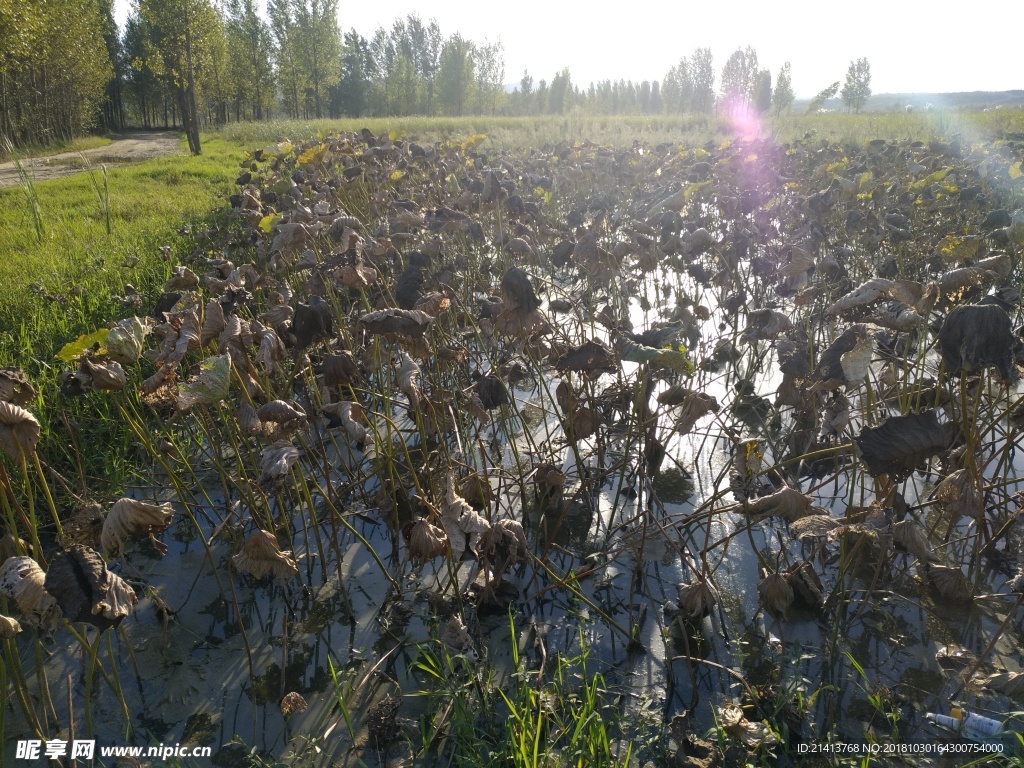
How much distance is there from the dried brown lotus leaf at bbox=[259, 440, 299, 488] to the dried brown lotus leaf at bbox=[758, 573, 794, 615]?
4.53 ft

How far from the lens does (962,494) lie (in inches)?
74.6

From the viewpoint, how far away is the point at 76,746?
1764mm

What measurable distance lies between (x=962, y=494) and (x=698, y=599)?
779mm

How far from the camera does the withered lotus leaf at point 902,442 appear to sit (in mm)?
1570

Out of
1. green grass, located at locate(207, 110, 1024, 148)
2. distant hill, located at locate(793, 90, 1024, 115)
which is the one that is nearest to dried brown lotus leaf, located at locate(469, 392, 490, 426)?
green grass, located at locate(207, 110, 1024, 148)

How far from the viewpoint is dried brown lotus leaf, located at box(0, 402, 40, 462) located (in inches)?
56.7

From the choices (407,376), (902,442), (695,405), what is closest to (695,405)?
(695,405)

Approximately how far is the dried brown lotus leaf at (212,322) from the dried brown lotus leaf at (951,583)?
2.32 meters

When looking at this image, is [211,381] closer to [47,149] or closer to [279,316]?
[279,316]

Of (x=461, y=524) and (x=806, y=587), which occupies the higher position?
(x=461, y=524)

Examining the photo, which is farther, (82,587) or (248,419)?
(248,419)

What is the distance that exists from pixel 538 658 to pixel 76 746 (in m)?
1.24

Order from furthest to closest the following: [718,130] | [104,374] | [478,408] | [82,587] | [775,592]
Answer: [718,130], [478,408], [775,592], [104,374], [82,587]

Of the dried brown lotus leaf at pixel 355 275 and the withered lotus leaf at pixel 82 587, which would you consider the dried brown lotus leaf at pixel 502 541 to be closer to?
the withered lotus leaf at pixel 82 587
